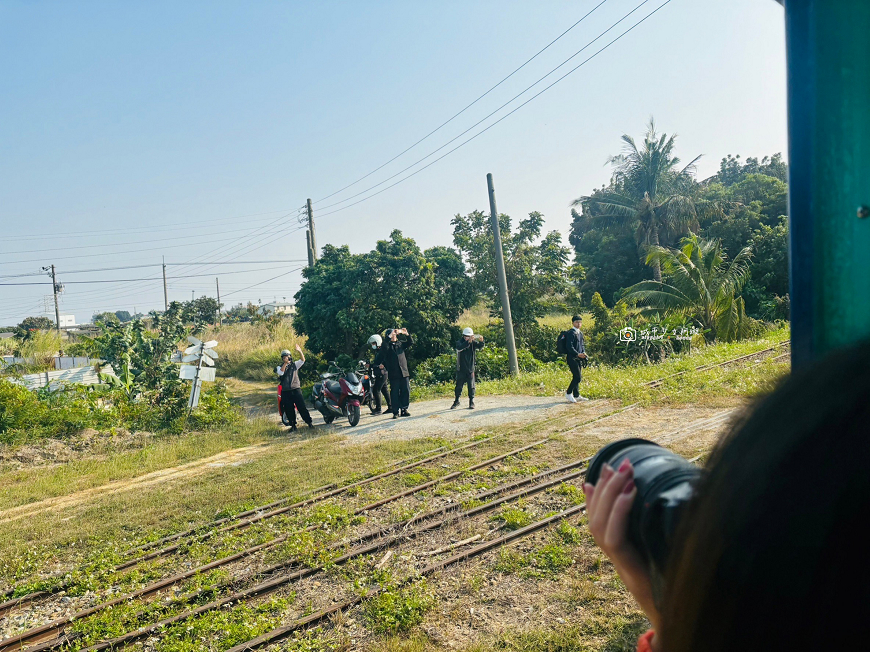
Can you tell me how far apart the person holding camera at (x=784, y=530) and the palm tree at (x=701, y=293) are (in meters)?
19.2

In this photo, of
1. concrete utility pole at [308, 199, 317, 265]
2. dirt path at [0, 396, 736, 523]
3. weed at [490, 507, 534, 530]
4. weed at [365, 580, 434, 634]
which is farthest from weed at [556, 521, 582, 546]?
concrete utility pole at [308, 199, 317, 265]

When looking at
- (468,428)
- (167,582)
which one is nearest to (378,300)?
(468,428)

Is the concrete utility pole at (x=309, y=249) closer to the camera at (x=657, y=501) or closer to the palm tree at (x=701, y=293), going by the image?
the palm tree at (x=701, y=293)

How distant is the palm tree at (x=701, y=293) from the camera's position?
18719 mm

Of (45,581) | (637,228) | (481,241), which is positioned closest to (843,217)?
(45,581)

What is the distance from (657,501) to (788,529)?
0.22 meters

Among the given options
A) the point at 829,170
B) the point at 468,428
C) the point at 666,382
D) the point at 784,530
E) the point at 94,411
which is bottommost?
the point at 468,428

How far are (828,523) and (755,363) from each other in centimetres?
1493

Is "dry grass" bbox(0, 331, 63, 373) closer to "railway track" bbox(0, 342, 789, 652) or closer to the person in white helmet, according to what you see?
the person in white helmet

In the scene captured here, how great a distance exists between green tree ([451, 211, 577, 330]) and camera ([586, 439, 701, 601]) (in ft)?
64.0

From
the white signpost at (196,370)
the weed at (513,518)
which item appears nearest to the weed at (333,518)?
the weed at (513,518)

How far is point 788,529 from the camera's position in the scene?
453 millimetres

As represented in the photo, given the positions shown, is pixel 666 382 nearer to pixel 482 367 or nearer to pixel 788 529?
pixel 482 367

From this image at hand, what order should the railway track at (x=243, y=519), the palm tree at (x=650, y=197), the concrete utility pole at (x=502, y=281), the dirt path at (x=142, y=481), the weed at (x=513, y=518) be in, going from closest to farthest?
the railway track at (x=243, y=519) < the weed at (x=513, y=518) < the dirt path at (x=142, y=481) < the concrete utility pole at (x=502, y=281) < the palm tree at (x=650, y=197)
